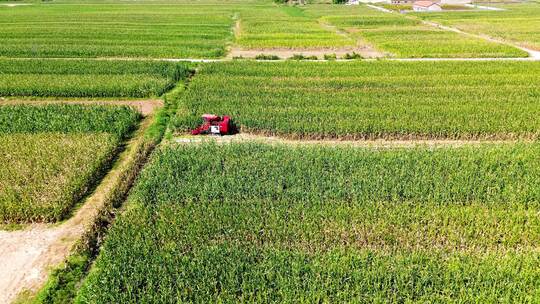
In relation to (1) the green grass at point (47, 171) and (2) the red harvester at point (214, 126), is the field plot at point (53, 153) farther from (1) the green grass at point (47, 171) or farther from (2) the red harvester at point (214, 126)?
(2) the red harvester at point (214, 126)

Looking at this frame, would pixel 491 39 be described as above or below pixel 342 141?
above

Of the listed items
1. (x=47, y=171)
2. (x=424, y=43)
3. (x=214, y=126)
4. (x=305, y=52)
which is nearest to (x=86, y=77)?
(x=214, y=126)

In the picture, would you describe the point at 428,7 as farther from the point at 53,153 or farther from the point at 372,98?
the point at 53,153

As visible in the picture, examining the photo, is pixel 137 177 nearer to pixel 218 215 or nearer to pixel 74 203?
pixel 74 203

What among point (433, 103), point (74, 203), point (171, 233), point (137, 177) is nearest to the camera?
point (171, 233)

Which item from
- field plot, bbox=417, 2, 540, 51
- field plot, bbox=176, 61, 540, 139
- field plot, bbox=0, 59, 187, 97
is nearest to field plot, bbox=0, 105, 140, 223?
field plot, bbox=0, 59, 187, 97

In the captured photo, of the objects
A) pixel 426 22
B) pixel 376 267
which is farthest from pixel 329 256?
pixel 426 22
